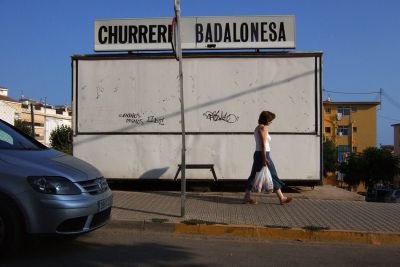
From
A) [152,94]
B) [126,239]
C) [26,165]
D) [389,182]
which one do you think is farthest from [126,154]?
[389,182]

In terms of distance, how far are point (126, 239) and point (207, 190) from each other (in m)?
4.12

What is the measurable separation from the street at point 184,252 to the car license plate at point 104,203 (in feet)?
1.78

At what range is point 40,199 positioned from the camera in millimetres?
5207

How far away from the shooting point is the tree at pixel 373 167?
57656mm

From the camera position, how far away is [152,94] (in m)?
10.5

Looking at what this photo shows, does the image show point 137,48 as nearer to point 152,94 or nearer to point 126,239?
point 152,94

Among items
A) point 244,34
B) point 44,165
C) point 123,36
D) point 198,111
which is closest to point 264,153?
point 198,111

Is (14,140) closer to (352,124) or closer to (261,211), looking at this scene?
(261,211)

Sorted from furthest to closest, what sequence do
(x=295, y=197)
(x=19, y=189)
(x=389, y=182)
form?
(x=389, y=182), (x=295, y=197), (x=19, y=189)

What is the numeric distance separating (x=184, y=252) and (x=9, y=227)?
207 centimetres

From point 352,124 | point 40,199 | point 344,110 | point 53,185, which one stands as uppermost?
point 344,110

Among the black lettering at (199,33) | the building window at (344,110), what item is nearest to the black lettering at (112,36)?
the black lettering at (199,33)

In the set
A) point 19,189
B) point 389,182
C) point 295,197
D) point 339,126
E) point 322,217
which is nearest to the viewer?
point 19,189

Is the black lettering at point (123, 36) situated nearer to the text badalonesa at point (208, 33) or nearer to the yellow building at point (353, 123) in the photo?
the text badalonesa at point (208, 33)
